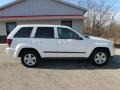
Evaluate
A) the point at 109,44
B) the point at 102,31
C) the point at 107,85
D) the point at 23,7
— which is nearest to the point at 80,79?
the point at 107,85

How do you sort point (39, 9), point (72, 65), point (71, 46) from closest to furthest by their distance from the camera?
point (71, 46)
point (72, 65)
point (39, 9)

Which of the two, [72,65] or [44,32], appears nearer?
[44,32]

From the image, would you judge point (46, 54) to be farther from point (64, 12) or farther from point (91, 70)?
point (64, 12)

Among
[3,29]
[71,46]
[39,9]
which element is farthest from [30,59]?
[3,29]

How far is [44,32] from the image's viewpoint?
11031 millimetres

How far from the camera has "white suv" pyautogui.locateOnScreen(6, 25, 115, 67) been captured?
10.8 metres

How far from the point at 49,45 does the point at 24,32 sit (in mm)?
1276

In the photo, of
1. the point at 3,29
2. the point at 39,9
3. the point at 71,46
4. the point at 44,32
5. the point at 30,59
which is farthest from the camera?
the point at 3,29

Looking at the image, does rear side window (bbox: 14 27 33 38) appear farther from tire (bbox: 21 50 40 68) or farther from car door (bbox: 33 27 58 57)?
tire (bbox: 21 50 40 68)

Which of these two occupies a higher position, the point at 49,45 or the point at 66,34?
the point at 66,34

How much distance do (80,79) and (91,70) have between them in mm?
1669

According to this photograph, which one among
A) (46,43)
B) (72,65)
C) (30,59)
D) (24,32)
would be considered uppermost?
(24,32)

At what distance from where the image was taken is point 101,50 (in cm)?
1105

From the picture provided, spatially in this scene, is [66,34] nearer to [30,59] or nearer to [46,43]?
[46,43]
